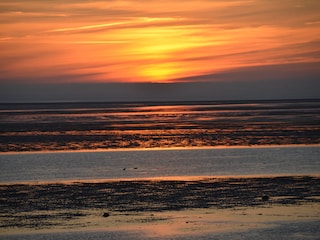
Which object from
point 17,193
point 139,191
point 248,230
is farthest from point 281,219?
point 17,193

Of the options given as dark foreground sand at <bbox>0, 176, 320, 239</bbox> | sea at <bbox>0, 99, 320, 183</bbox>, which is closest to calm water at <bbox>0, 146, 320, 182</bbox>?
sea at <bbox>0, 99, 320, 183</bbox>

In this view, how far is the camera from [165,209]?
1758cm

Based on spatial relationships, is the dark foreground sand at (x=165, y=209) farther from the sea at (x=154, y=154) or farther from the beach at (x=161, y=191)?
the sea at (x=154, y=154)

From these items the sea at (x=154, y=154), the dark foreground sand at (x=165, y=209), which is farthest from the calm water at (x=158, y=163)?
the dark foreground sand at (x=165, y=209)

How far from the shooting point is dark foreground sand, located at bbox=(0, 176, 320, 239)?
15211mm

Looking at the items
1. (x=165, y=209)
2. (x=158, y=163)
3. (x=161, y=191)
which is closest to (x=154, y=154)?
(x=158, y=163)

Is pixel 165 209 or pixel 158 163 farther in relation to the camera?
pixel 158 163

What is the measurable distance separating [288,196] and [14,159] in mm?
15068

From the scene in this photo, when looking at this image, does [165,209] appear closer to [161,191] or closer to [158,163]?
[161,191]

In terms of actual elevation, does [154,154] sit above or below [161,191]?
below

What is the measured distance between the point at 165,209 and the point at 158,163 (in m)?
10.3

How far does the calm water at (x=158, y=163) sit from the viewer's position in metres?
24.4

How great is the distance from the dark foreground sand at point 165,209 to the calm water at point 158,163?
1856 mm

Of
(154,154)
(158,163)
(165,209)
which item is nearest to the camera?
(165,209)
